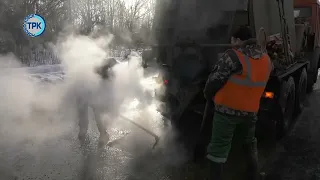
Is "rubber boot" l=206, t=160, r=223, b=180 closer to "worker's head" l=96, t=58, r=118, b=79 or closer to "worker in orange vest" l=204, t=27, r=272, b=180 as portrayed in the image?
"worker in orange vest" l=204, t=27, r=272, b=180

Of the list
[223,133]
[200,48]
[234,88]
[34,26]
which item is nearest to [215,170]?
[223,133]

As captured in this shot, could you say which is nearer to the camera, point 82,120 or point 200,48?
point 200,48

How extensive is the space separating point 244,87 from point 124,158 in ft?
7.17

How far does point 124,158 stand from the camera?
4520 millimetres

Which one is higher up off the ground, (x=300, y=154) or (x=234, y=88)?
(x=234, y=88)

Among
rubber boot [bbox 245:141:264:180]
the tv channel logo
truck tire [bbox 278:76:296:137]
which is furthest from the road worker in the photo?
the tv channel logo

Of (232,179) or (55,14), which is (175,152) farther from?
(55,14)

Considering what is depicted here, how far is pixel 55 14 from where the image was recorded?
20859 millimetres

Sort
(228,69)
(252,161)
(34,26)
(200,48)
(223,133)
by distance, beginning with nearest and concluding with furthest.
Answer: (228,69), (223,133), (252,161), (200,48), (34,26)

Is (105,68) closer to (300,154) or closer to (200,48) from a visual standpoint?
(200,48)

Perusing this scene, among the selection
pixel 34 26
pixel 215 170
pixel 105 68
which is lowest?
pixel 215 170

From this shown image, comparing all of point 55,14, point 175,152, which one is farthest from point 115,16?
point 175,152

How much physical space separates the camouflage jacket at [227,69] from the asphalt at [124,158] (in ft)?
3.87

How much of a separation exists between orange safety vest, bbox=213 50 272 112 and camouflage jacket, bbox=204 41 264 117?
0.04m
